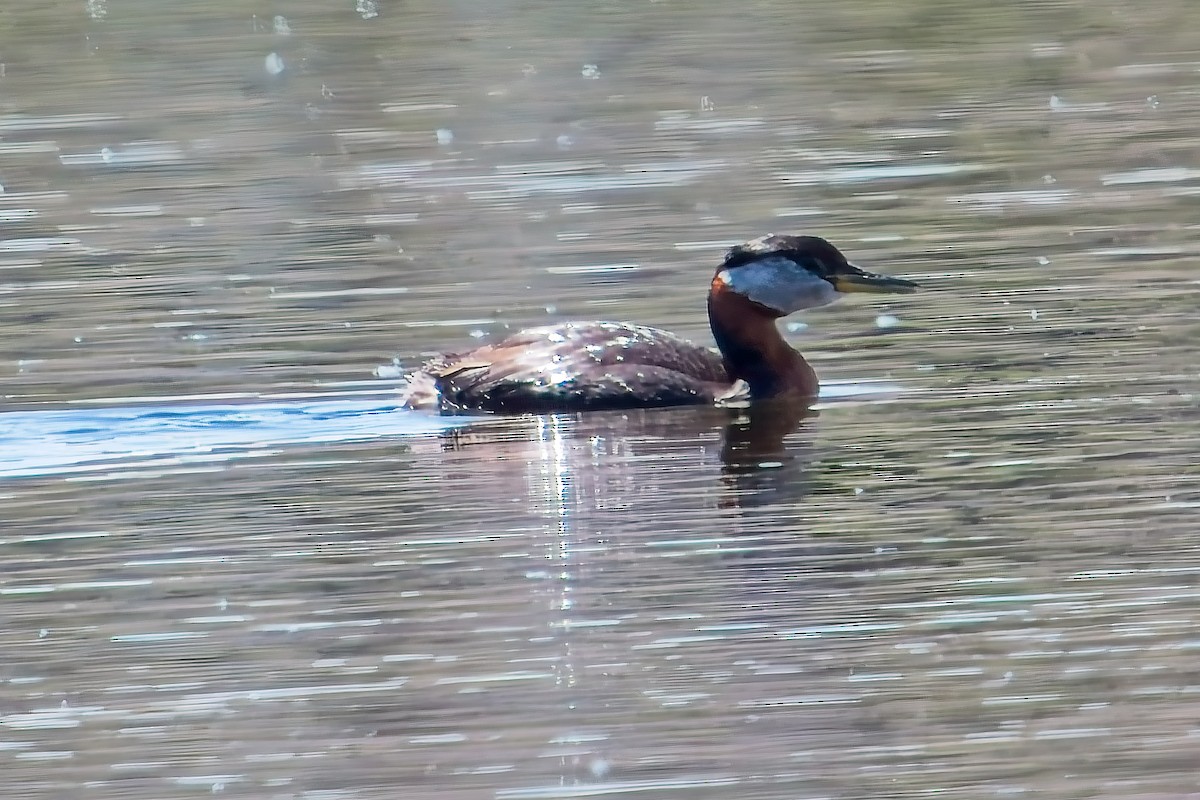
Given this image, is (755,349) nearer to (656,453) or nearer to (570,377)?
(570,377)

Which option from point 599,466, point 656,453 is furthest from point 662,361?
point 599,466

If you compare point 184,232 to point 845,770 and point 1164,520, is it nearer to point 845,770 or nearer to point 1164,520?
point 1164,520

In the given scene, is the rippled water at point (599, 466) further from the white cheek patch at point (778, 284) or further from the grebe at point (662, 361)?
the white cheek patch at point (778, 284)

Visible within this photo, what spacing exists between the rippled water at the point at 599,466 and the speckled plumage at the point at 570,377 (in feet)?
0.54

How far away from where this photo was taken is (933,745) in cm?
685

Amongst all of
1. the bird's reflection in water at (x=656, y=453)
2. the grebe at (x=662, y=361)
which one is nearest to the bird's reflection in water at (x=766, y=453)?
the bird's reflection in water at (x=656, y=453)

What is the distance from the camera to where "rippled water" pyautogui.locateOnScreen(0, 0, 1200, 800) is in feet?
23.2

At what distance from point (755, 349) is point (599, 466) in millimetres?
1976

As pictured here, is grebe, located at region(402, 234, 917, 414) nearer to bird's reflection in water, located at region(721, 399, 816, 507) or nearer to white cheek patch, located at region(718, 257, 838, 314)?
white cheek patch, located at region(718, 257, 838, 314)

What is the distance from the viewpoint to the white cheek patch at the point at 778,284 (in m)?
12.5

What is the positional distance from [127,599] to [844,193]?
9046 mm

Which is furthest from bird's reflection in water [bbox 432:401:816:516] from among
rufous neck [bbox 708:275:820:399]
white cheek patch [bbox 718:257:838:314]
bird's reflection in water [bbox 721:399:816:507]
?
white cheek patch [bbox 718:257:838:314]

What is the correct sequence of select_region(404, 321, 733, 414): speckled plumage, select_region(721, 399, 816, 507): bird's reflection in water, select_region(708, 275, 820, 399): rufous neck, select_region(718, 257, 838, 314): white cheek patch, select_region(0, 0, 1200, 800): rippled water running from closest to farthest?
select_region(0, 0, 1200, 800): rippled water < select_region(721, 399, 816, 507): bird's reflection in water < select_region(404, 321, 733, 414): speckled plumage < select_region(708, 275, 820, 399): rufous neck < select_region(718, 257, 838, 314): white cheek patch

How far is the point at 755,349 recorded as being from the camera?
40.4 feet
